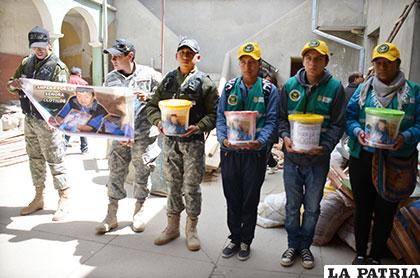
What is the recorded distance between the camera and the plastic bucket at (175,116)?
2.81m

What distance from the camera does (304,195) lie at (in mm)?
2984

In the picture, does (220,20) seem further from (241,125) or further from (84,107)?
(241,125)

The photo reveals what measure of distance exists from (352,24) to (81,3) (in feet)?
29.7

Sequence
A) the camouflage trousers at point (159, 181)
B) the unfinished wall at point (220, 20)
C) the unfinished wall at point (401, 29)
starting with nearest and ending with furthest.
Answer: the camouflage trousers at point (159, 181), the unfinished wall at point (401, 29), the unfinished wall at point (220, 20)

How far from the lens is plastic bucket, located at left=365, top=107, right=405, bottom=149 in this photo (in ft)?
7.93

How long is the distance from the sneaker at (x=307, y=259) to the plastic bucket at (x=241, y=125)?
3.89ft

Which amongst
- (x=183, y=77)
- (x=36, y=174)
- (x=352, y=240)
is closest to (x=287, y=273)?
(x=352, y=240)

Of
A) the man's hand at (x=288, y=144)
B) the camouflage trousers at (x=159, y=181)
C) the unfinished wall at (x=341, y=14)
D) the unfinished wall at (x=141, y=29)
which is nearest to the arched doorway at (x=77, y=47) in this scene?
the unfinished wall at (x=141, y=29)

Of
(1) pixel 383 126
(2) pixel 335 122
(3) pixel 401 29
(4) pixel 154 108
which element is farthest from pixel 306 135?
(3) pixel 401 29

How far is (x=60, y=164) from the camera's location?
3.92 meters

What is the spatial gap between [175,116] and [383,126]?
1558 millimetres

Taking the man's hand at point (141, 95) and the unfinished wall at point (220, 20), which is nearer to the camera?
the man's hand at point (141, 95)

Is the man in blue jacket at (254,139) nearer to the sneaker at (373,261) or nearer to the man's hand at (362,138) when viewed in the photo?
the man's hand at (362,138)

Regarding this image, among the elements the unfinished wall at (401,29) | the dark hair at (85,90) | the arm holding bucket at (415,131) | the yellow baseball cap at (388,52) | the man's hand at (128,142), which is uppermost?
the unfinished wall at (401,29)
